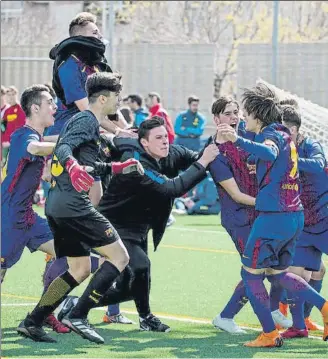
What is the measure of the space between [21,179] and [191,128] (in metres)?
13.7

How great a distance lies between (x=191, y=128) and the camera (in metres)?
22.7

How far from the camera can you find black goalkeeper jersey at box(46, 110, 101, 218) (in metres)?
8.28

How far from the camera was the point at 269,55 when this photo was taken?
23.2 m

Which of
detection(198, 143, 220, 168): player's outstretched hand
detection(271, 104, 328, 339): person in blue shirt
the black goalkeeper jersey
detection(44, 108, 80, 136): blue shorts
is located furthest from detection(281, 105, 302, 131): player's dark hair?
detection(44, 108, 80, 136): blue shorts

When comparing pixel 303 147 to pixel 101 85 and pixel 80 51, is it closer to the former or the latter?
pixel 101 85

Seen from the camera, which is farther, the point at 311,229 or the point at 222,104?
the point at 311,229

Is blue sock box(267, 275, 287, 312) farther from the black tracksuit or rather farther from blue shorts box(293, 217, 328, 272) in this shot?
the black tracksuit

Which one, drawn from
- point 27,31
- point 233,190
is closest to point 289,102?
point 233,190

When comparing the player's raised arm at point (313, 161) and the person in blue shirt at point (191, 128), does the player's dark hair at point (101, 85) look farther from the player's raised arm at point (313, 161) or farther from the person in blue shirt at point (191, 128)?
the person in blue shirt at point (191, 128)

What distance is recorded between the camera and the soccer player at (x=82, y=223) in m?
8.30

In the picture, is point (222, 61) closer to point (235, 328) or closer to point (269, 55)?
point (269, 55)

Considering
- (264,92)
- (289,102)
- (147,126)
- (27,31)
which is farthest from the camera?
(27,31)

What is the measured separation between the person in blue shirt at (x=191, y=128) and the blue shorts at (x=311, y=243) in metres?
13.3

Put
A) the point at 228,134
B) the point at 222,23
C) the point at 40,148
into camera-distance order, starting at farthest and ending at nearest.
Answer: the point at 222,23 → the point at 40,148 → the point at 228,134
